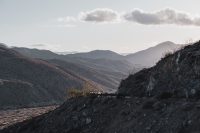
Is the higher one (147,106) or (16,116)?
(147,106)

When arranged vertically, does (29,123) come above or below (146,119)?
below

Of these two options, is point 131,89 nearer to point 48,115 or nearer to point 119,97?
point 119,97

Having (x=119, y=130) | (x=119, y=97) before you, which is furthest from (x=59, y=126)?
(x=119, y=130)

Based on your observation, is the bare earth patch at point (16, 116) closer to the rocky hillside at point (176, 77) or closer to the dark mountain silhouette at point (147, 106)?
the dark mountain silhouette at point (147, 106)

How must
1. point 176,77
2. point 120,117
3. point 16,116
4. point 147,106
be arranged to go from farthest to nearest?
point 16,116 < point 176,77 < point 120,117 < point 147,106

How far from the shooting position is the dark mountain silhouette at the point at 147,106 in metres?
34.9

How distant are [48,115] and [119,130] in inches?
830

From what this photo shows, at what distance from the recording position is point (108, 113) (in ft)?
149

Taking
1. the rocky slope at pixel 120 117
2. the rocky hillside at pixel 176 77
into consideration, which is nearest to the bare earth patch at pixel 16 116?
the rocky slope at pixel 120 117

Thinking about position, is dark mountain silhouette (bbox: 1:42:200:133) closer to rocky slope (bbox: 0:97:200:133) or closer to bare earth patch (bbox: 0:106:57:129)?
rocky slope (bbox: 0:97:200:133)

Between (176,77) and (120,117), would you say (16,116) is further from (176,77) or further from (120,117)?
(176,77)

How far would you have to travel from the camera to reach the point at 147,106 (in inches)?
1574

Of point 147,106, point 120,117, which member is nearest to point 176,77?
point 147,106

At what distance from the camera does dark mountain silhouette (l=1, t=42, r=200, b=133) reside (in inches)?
1375
